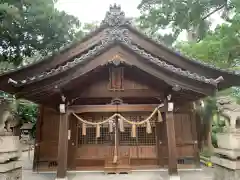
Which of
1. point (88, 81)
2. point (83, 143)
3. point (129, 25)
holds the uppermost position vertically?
point (129, 25)

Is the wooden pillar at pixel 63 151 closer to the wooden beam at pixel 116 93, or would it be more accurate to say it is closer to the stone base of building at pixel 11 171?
the wooden beam at pixel 116 93

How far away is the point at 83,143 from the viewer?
34.7 ft

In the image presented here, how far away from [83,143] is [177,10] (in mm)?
8912

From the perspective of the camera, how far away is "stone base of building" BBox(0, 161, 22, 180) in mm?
6447

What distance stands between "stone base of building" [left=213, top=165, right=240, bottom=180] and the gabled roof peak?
817 centimetres

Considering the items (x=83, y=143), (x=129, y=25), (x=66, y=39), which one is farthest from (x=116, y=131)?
(x=66, y=39)

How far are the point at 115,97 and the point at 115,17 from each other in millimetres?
5211

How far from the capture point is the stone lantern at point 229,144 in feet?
21.6

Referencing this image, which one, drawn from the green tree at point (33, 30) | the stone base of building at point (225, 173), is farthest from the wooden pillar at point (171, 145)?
the green tree at point (33, 30)

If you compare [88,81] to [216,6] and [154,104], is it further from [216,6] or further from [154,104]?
[216,6]

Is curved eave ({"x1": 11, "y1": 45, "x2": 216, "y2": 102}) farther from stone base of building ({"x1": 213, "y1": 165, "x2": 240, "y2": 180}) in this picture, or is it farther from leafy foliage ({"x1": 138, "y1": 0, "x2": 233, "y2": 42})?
leafy foliage ({"x1": 138, "y1": 0, "x2": 233, "y2": 42})

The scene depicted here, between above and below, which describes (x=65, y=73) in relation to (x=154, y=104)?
above

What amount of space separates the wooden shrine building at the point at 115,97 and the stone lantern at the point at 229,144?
117cm

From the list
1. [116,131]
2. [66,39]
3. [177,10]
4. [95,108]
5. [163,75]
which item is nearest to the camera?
[163,75]
